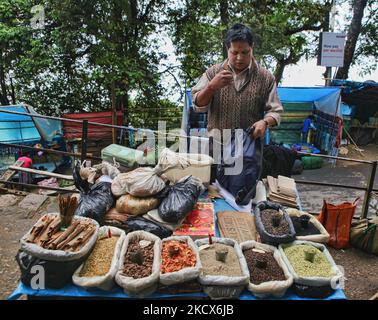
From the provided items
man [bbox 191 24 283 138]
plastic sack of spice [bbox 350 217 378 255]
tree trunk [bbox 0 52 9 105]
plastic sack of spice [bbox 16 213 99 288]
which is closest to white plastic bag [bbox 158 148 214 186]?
man [bbox 191 24 283 138]

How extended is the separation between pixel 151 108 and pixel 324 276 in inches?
366

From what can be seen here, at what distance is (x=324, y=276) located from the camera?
2.43 meters

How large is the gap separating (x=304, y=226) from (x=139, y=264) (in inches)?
66.5

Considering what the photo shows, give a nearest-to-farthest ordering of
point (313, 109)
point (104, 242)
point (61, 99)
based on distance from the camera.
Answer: point (104, 242), point (313, 109), point (61, 99)

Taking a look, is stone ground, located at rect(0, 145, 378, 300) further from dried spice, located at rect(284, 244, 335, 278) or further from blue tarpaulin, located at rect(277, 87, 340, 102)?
blue tarpaulin, located at rect(277, 87, 340, 102)

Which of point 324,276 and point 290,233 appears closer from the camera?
point 324,276

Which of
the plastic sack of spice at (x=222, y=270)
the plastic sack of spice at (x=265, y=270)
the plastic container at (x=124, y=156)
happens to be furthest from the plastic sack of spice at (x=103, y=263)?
the plastic container at (x=124, y=156)

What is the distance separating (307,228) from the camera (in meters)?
3.29

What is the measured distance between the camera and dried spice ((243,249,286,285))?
2436 millimetres

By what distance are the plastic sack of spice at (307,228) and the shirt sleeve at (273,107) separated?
0.94 meters

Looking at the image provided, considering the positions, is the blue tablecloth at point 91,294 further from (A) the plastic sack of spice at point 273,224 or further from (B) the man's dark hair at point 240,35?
(B) the man's dark hair at point 240,35

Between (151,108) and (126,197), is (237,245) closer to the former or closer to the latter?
(126,197)

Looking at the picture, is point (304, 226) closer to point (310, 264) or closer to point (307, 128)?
point (310, 264)

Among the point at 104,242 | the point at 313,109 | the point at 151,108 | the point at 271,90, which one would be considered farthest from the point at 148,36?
the point at 104,242
